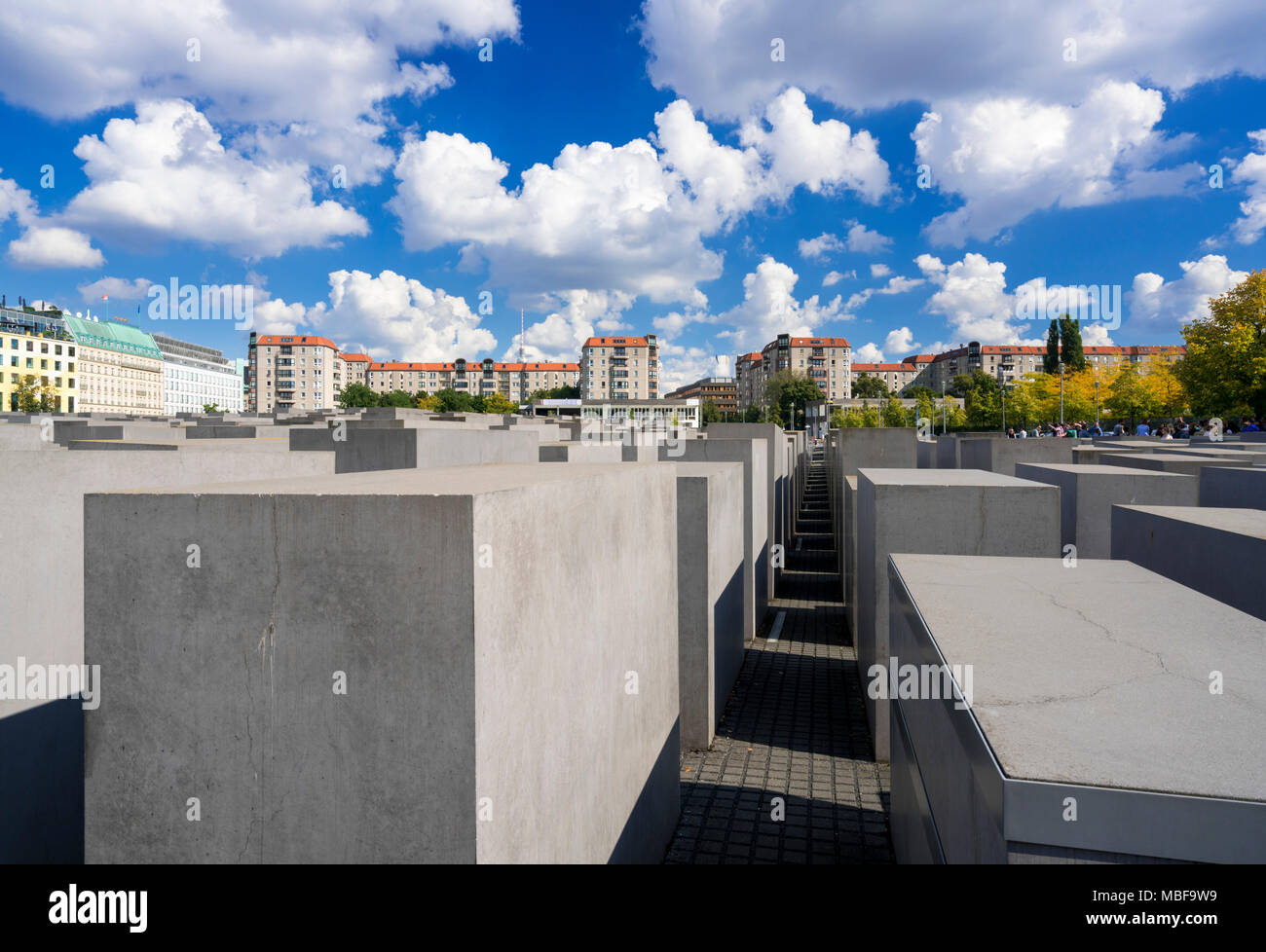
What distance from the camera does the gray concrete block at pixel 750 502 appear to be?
41.1 feet

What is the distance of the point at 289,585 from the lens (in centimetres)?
272

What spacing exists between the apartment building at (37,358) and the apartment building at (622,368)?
74.2m

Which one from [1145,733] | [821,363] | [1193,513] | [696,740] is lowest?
[696,740]

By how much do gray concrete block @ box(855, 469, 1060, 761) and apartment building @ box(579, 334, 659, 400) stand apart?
409 ft

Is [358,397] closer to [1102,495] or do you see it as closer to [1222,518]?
[1102,495]

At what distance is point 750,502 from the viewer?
42.2ft

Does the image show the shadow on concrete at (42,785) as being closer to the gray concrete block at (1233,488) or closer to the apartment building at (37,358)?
the gray concrete block at (1233,488)

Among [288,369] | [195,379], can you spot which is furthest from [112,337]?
[195,379]

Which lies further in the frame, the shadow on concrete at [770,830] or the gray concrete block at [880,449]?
the gray concrete block at [880,449]

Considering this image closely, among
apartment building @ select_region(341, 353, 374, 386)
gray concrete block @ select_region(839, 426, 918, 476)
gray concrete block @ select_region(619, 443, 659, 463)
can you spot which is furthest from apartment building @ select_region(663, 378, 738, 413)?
gray concrete block @ select_region(619, 443, 659, 463)

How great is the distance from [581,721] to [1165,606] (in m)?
3.19

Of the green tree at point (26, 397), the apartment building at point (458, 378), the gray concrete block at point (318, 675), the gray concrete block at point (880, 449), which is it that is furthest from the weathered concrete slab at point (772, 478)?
the apartment building at point (458, 378)
